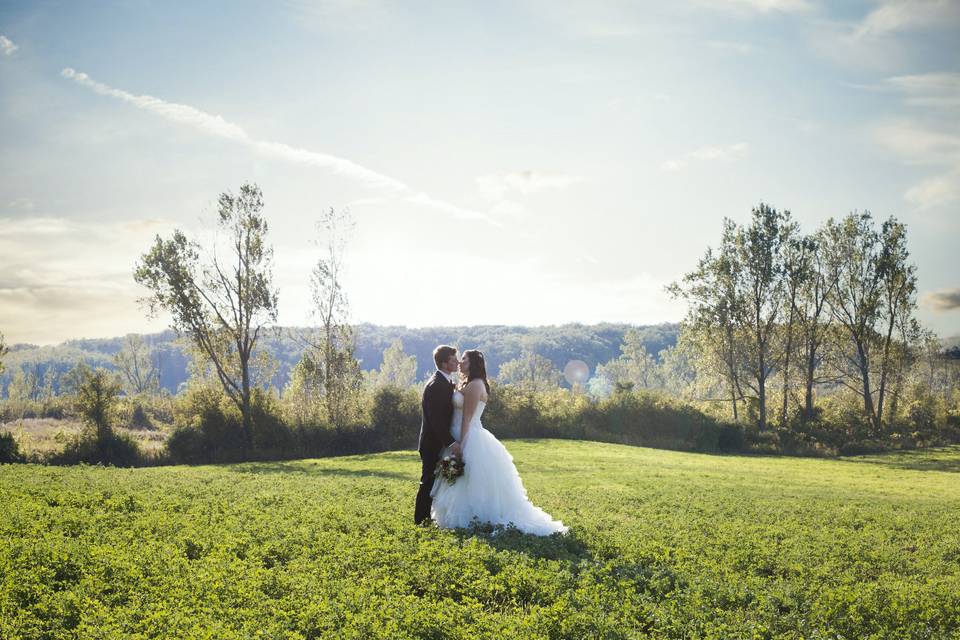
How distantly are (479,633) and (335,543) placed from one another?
15.9 feet

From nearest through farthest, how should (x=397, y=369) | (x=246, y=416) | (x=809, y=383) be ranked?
(x=246, y=416)
(x=809, y=383)
(x=397, y=369)

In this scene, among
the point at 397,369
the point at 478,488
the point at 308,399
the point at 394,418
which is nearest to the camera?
the point at 478,488

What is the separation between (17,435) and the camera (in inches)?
1607

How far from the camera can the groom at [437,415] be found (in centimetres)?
1271

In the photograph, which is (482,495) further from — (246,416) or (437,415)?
(246,416)

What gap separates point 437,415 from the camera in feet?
42.8

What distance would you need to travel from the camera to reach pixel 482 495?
13516 millimetres

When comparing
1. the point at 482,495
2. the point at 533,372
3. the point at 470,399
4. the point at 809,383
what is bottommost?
the point at 482,495

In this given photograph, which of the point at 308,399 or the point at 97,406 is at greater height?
the point at 97,406

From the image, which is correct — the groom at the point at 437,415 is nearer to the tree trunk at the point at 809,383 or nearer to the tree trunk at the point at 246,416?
the tree trunk at the point at 246,416

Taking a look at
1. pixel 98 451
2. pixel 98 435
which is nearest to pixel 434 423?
pixel 98 451

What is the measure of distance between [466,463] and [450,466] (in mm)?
357

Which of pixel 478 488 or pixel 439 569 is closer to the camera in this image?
pixel 439 569

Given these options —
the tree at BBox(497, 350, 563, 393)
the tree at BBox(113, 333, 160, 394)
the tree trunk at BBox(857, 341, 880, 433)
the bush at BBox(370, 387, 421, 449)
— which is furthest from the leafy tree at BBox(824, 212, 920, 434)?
the tree at BBox(113, 333, 160, 394)
